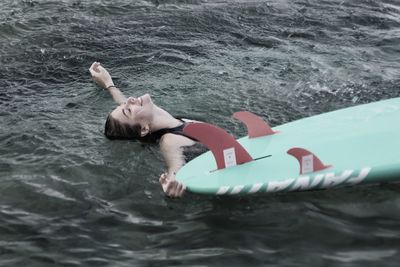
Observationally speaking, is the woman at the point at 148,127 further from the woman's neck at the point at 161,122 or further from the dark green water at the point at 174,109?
the dark green water at the point at 174,109

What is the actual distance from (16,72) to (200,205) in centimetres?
422

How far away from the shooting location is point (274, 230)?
164 inches

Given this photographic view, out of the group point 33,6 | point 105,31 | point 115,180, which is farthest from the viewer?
point 33,6

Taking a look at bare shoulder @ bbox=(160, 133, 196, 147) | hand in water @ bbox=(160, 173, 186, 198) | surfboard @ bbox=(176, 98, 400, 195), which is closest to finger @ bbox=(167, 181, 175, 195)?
hand in water @ bbox=(160, 173, 186, 198)

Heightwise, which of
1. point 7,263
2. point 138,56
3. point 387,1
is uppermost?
point 387,1

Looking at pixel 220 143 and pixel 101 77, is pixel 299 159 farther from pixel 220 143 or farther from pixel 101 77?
pixel 101 77

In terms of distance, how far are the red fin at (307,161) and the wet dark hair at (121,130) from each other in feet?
6.11

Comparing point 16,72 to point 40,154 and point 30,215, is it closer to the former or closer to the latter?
point 40,154

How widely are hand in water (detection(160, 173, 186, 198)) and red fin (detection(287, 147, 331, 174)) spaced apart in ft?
3.19

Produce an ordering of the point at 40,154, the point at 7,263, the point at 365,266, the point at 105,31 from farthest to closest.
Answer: the point at 105,31
the point at 40,154
the point at 7,263
the point at 365,266

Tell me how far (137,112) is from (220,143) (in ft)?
4.11

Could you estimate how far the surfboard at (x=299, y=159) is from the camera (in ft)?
14.4

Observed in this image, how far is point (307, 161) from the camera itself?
437cm

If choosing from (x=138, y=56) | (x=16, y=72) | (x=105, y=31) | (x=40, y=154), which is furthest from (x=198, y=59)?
(x=40, y=154)
